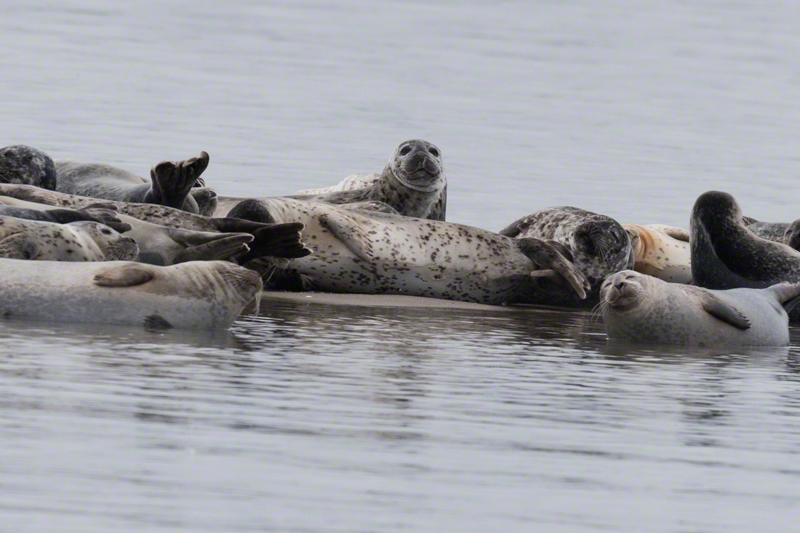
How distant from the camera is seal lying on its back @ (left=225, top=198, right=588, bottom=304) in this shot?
34.5 ft

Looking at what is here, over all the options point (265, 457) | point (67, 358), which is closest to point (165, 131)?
point (67, 358)

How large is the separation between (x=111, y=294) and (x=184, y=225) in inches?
88.4

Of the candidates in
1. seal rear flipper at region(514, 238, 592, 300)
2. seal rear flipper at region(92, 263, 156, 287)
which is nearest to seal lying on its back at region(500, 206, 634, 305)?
seal rear flipper at region(514, 238, 592, 300)

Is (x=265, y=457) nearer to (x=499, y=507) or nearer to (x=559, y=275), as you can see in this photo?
(x=499, y=507)

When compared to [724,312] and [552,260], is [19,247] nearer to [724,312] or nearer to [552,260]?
[724,312]

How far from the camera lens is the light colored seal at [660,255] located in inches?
475

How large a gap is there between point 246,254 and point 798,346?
9.29 ft

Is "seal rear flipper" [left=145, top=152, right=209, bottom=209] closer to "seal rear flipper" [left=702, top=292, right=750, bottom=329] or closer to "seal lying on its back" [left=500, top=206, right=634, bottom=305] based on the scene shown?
"seal lying on its back" [left=500, top=206, right=634, bottom=305]

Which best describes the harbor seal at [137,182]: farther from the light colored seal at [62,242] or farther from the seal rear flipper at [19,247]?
the seal rear flipper at [19,247]

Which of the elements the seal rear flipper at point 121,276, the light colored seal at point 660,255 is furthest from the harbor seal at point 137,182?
the light colored seal at point 660,255

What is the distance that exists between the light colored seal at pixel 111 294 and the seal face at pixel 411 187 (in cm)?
479

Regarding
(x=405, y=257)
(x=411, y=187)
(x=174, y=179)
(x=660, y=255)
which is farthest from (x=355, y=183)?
(x=174, y=179)

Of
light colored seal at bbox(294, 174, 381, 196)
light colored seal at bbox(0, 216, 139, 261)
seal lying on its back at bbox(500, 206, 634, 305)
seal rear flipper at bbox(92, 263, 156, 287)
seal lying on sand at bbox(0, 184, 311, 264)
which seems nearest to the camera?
seal rear flipper at bbox(92, 263, 156, 287)

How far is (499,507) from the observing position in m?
4.32
